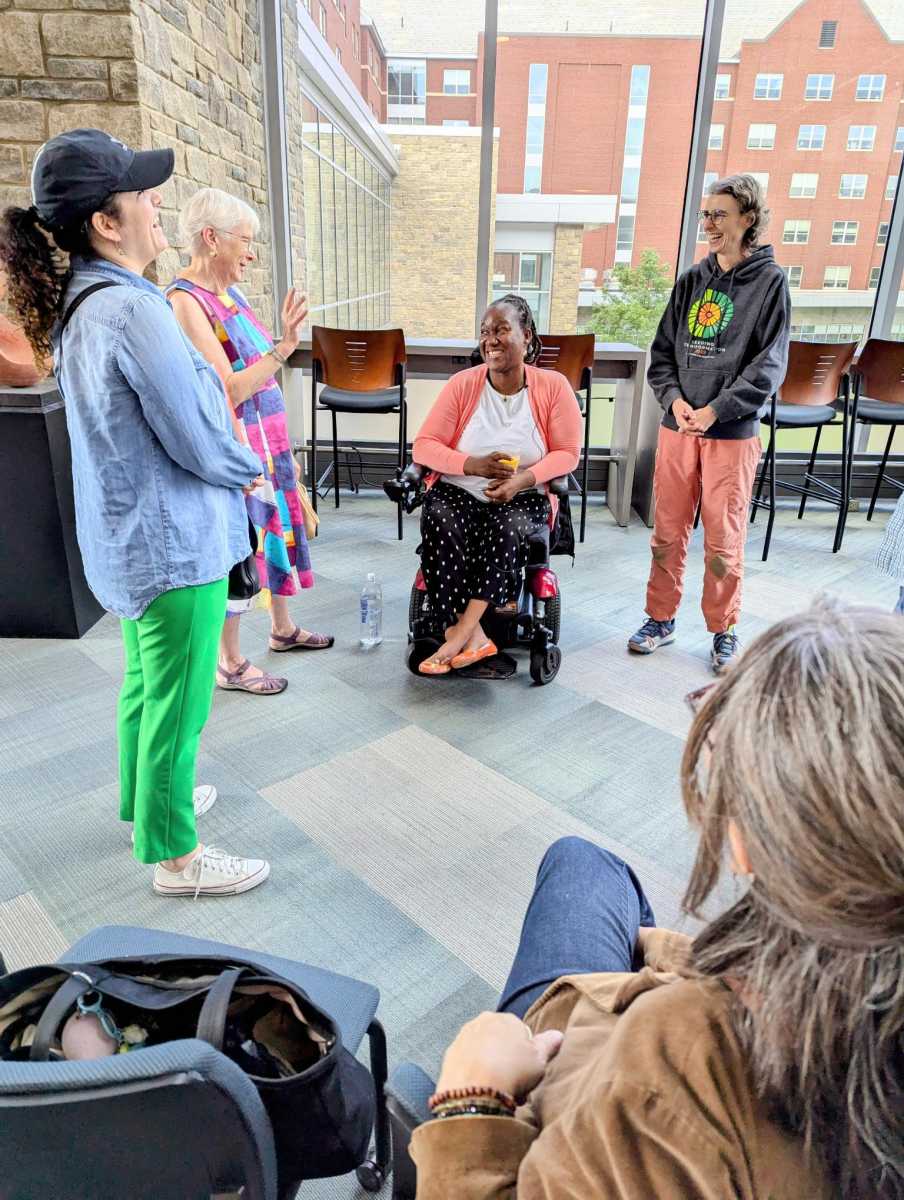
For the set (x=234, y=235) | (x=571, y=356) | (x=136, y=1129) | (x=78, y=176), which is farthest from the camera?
(x=571, y=356)

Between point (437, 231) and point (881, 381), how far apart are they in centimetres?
299

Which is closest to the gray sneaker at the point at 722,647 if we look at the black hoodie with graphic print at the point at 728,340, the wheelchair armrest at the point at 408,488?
the black hoodie with graphic print at the point at 728,340

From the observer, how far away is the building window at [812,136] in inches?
192

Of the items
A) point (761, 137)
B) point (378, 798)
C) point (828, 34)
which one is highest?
point (828, 34)

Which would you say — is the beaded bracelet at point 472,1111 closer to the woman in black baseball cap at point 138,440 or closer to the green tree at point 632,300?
the woman in black baseball cap at point 138,440

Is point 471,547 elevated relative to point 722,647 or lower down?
elevated

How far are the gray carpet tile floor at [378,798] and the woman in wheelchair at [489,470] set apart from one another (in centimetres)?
32

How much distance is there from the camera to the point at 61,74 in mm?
2930

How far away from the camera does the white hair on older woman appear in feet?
7.06

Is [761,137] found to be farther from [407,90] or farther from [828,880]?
[828,880]

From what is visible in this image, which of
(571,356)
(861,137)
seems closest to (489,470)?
(571,356)

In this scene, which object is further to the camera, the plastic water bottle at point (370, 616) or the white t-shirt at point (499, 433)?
the plastic water bottle at point (370, 616)

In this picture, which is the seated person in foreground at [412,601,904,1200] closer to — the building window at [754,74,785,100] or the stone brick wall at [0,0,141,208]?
the stone brick wall at [0,0,141,208]

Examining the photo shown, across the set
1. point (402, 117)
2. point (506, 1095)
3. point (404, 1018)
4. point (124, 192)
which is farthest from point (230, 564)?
point (402, 117)
